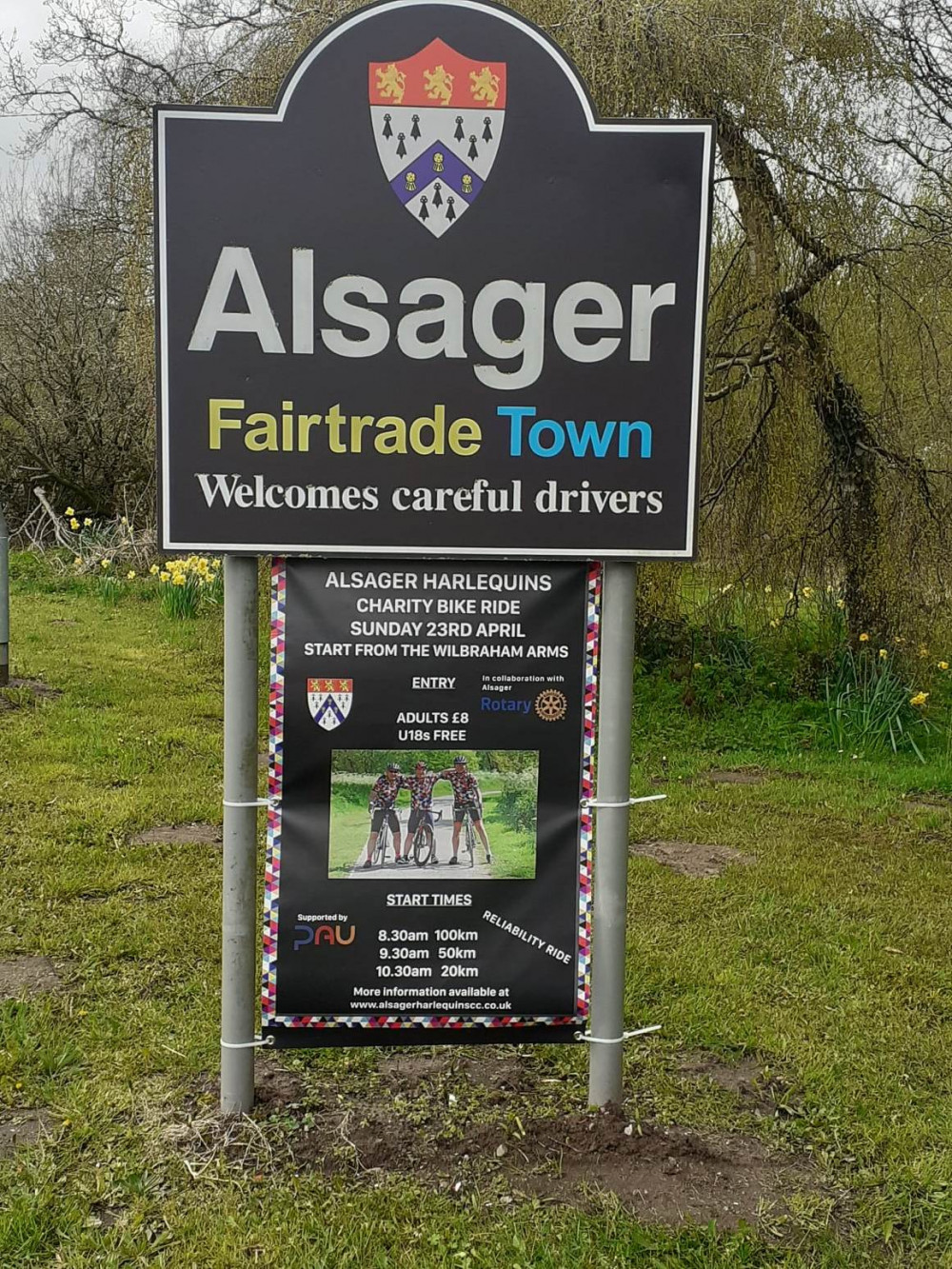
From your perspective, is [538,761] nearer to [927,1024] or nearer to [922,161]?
[927,1024]

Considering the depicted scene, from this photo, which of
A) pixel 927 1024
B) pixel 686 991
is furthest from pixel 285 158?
pixel 927 1024

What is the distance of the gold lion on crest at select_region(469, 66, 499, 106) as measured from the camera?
2.96 metres

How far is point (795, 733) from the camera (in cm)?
816

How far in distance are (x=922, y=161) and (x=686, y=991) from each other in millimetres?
5416

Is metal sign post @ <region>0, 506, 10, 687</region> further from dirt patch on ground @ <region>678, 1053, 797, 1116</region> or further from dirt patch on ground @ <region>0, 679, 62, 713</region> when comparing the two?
dirt patch on ground @ <region>678, 1053, 797, 1116</region>

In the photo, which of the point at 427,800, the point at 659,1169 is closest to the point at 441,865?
the point at 427,800

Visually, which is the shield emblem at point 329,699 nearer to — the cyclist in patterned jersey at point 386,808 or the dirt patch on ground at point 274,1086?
the cyclist in patterned jersey at point 386,808

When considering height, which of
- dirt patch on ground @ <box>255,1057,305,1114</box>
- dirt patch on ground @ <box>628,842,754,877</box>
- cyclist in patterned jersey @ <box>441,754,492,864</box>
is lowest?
dirt patch on ground @ <box>255,1057,305,1114</box>

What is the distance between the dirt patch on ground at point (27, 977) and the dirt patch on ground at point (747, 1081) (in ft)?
7.21

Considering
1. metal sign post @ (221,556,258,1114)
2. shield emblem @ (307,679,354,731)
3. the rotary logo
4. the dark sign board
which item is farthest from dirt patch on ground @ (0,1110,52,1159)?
the rotary logo

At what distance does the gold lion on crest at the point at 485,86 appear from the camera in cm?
296

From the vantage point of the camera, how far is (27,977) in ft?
13.8

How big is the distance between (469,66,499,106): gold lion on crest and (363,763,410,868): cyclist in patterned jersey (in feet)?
5.73

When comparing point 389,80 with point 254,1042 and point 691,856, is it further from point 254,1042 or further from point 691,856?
point 691,856
